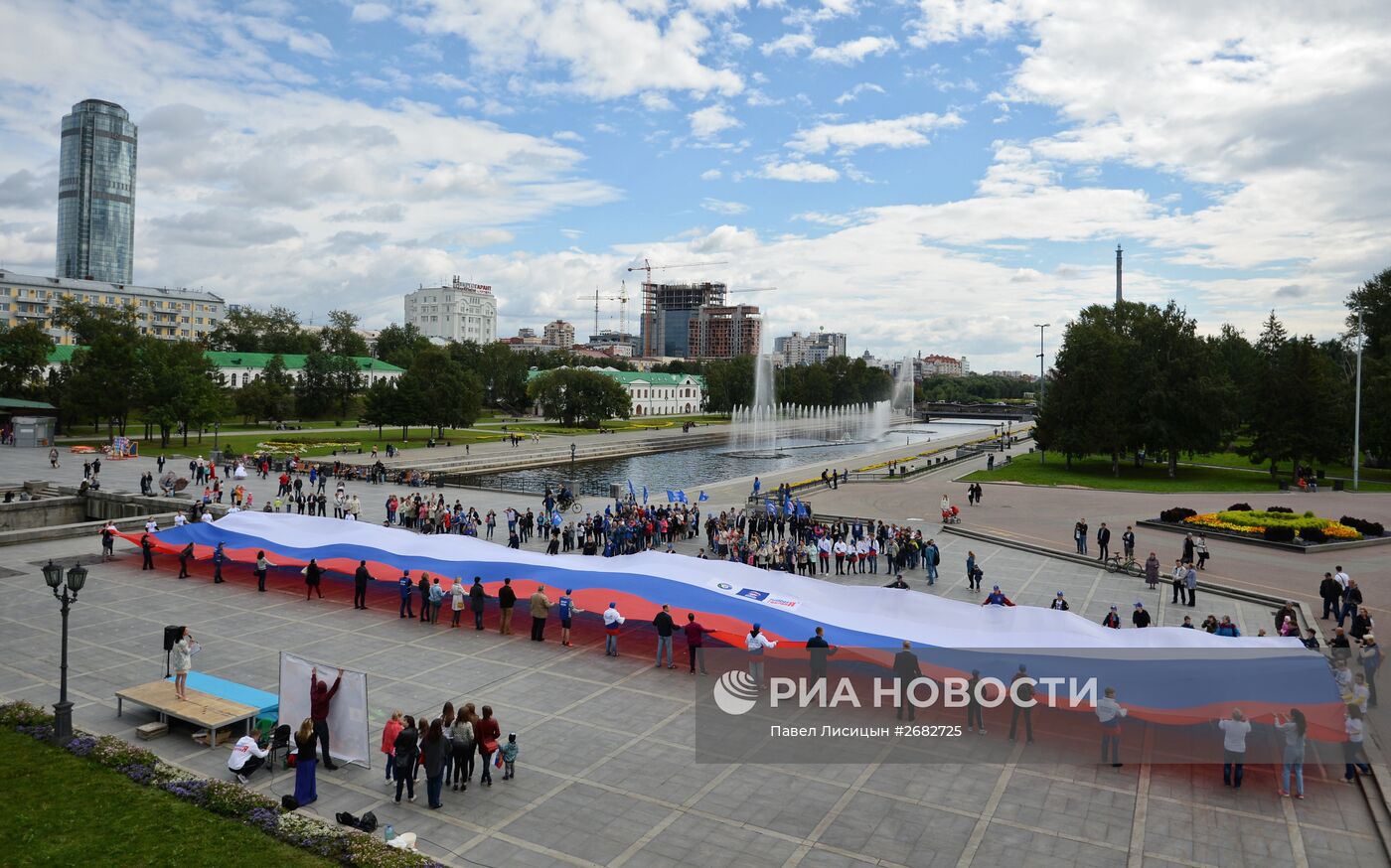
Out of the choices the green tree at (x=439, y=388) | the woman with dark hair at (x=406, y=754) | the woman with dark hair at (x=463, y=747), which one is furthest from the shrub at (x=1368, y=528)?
the green tree at (x=439, y=388)

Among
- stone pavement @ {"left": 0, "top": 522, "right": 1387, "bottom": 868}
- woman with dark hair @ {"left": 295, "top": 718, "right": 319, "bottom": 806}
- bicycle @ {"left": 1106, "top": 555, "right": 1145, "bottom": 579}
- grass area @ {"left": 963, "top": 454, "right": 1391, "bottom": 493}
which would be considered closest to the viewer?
stone pavement @ {"left": 0, "top": 522, "right": 1387, "bottom": 868}

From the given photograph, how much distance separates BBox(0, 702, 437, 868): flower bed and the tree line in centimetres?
5518

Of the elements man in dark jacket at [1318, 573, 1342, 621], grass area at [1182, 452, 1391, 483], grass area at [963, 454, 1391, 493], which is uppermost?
grass area at [1182, 452, 1391, 483]

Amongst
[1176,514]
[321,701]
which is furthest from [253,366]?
[321,701]

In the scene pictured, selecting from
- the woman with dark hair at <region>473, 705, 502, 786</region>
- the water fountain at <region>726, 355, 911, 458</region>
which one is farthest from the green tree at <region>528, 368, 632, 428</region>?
the woman with dark hair at <region>473, 705, 502, 786</region>

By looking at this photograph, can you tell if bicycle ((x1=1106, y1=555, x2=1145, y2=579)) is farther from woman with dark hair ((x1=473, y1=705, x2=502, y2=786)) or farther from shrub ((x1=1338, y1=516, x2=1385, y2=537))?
woman with dark hair ((x1=473, y1=705, x2=502, y2=786))

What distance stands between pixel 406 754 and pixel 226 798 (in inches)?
87.6

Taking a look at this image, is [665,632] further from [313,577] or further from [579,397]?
[579,397]

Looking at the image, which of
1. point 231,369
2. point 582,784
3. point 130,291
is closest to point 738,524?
point 582,784

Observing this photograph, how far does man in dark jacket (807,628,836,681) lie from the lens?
581 inches

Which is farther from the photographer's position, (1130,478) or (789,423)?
(789,423)

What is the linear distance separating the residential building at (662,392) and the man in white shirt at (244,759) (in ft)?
430

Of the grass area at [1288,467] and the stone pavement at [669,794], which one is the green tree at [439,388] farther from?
the grass area at [1288,467]

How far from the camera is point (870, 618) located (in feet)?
52.6
